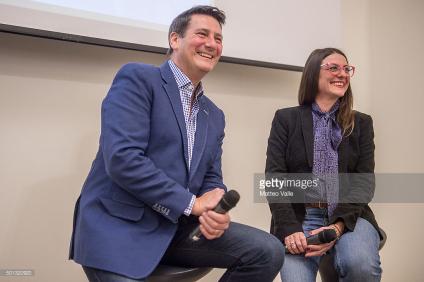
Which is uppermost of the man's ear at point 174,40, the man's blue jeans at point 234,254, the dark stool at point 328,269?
the man's ear at point 174,40

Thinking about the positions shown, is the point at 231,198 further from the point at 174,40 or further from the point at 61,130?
the point at 61,130


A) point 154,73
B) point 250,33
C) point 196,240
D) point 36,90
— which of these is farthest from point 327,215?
point 36,90

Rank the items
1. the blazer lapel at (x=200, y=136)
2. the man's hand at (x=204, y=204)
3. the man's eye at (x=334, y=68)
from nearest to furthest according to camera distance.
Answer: the man's hand at (x=204, y=204), the blazer lapel at (x=200, y=136), the man's eye at (x=334, y=68)

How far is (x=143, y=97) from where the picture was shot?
3.48ft

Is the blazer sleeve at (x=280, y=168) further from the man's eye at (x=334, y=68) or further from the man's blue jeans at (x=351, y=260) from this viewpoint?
the man's eye at (x=334, y=68)

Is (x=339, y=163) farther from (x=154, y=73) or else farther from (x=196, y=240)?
(x=154, y=73)

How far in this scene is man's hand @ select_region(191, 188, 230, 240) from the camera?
3.20 feet

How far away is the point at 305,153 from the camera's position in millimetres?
1526

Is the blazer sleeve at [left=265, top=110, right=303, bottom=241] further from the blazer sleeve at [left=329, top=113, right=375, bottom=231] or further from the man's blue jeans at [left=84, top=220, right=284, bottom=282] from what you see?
the man's blue jeans at [left=84, top=220, right=284, bottom=282]

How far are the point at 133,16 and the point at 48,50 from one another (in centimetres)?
39

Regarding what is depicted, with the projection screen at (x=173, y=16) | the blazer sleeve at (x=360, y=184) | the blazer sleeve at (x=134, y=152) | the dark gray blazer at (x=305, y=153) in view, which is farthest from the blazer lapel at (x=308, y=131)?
the blazer sleeve at (x=134, y=152)

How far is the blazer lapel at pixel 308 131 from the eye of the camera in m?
1.52

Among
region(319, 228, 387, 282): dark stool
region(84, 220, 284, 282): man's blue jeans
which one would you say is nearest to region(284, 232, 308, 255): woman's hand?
region(319, 228, 387, 282): dark stool

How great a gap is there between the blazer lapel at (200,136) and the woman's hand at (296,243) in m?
0.49
